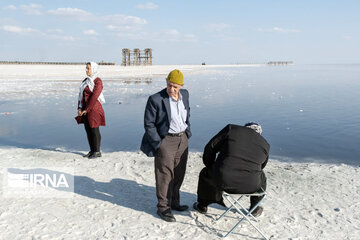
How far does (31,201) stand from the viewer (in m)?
4.30

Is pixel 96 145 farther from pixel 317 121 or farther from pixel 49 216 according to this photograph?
pixel 317 121

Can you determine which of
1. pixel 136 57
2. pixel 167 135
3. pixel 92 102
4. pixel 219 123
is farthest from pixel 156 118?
pixel 136 57

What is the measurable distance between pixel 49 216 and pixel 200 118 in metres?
7.11

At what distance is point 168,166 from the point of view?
3.73m

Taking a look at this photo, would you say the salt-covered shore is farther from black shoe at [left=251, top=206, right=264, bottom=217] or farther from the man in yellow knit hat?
the man in yellow knit hat

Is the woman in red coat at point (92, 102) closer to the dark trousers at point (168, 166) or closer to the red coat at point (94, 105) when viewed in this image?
the red coat at point (94, 105)

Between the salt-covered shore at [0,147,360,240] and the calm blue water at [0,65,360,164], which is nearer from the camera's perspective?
the salt-covered shore at [0,147,360,240]

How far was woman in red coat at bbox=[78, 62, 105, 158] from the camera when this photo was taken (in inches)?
230

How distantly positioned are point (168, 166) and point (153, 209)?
84cm

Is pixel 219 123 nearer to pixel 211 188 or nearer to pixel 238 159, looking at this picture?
pixel 211 188

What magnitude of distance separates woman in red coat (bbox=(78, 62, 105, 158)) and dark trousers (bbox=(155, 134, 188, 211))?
8.93 ft

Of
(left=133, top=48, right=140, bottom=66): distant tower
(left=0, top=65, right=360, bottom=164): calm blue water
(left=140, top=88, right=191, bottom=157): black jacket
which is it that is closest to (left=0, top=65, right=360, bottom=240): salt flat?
(left=140, top=88, right=191, bottom=157): black jacket

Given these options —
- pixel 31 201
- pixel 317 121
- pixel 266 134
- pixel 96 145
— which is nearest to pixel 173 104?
pixel 31 201

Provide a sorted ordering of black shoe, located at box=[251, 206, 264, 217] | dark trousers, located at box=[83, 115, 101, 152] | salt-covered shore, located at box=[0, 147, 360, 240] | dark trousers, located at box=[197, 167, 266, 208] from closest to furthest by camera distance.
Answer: dark trousers, located at box=[197, 167, 266, 208], salt-covered shore, located at box=[0, 147, 360, 240], black shoe, located at box=[251, 206, 264, 217], dark trousers, located at box=[83, 115, 101, 152]
